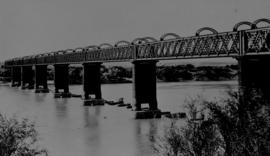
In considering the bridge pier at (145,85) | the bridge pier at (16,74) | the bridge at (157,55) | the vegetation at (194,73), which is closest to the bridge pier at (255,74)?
the bridge at (157,55)

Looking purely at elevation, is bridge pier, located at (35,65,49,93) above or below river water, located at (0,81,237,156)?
above

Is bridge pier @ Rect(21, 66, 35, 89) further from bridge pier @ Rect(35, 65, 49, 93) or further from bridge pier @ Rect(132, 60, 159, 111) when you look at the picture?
bridge pier @ Rect(132, 60, 159, 111)

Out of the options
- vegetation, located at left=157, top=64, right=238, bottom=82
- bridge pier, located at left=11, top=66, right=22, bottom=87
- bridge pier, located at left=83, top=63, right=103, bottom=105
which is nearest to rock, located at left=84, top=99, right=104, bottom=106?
bridge pier, located at left=83, top=63, right=103, bottom=105

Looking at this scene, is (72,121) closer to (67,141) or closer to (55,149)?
(67,141)

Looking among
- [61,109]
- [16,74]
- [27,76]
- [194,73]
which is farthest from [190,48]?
[194,73]

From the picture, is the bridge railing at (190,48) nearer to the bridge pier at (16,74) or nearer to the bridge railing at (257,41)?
the bridge railing at (257,41)

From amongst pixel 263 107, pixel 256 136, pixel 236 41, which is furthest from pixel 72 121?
pixel 256 136

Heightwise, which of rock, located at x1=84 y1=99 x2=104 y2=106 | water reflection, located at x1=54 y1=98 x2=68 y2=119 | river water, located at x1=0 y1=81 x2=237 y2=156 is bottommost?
river water, located at x1=0 y1=81 x2=237 y2=156

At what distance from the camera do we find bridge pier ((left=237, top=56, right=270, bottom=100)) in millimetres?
31891

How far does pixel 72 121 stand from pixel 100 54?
19697mm

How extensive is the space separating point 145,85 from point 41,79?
6080 cm

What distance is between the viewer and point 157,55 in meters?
51.6

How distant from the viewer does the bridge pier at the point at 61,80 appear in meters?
89.7

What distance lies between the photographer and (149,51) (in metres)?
53.4
